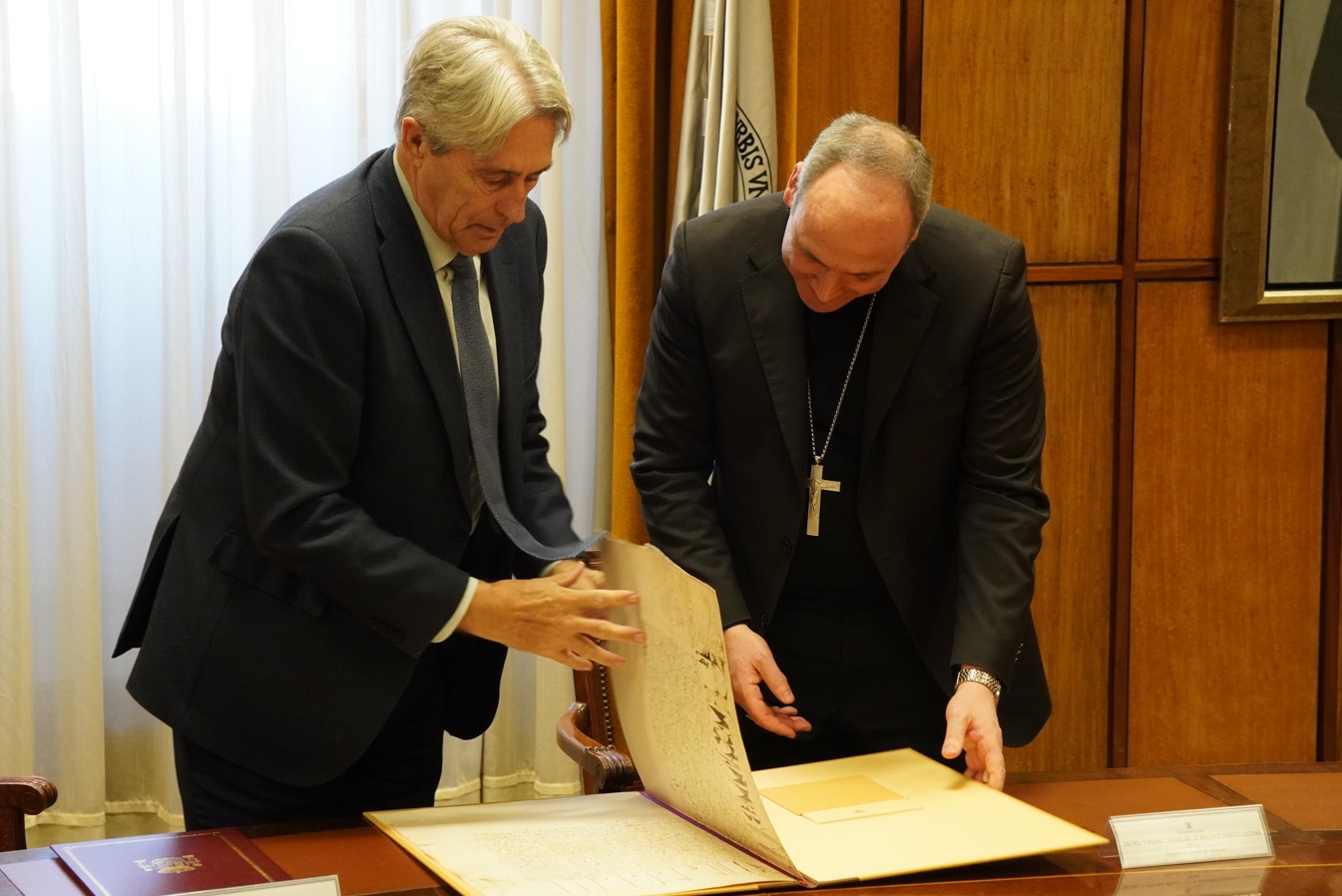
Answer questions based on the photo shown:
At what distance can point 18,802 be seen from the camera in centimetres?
167

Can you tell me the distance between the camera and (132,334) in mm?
3484

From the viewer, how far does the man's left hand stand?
69.2 inches

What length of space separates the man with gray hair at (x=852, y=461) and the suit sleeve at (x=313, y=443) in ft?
1.76

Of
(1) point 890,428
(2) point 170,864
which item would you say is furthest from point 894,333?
(2) point 170,864

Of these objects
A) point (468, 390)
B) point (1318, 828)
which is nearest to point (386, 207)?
point (468, 390)

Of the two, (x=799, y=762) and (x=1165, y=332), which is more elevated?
(x=1165, y=332)

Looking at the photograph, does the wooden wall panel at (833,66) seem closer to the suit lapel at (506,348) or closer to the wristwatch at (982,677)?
the suit lapel at (506,348)

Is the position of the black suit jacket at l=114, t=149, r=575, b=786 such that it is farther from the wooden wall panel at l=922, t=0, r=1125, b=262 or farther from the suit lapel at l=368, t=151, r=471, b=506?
the wooden wall panel at l=922, t=0, r=1125, b=262

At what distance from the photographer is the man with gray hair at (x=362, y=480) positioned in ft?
5.35

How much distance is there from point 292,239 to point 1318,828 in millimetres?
1465

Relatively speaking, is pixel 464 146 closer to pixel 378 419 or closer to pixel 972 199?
pixel 378 419

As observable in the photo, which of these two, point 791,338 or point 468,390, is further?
point 791,338

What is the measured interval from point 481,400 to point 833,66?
184 cm

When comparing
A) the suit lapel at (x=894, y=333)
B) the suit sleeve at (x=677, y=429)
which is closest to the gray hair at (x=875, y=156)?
the suit lapel at (x=894, y=333)
